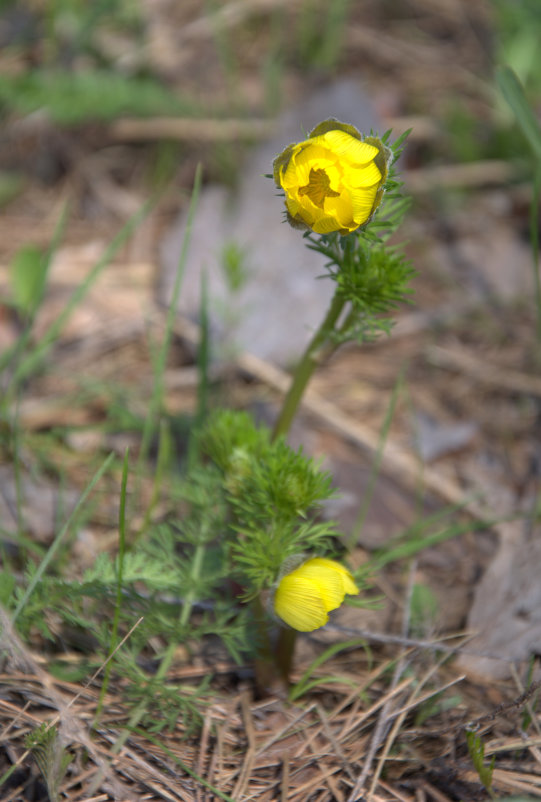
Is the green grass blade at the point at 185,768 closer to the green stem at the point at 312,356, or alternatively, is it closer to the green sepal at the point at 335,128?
the green stem at the point at 312,356

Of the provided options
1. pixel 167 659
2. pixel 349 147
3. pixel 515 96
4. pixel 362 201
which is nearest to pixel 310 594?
pixel 167 659

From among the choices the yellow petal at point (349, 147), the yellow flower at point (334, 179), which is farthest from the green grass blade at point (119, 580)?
the yellow petal at point (349, 147)

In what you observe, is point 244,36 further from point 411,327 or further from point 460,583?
point 460,583

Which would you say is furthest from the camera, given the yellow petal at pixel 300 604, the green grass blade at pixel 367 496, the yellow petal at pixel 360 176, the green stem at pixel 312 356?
the green grass blade at pixel 367 496

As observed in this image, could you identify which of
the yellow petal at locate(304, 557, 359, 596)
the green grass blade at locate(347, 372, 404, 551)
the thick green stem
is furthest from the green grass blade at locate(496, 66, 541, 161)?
the yellow petal at locate(304, 557, 359, 596)

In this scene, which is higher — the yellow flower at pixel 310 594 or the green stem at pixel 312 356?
the green stem at pixel 312 356

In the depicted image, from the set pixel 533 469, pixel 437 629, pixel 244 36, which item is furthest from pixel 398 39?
pixel 437 629

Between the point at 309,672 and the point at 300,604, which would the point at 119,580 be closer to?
the point at 300,604
